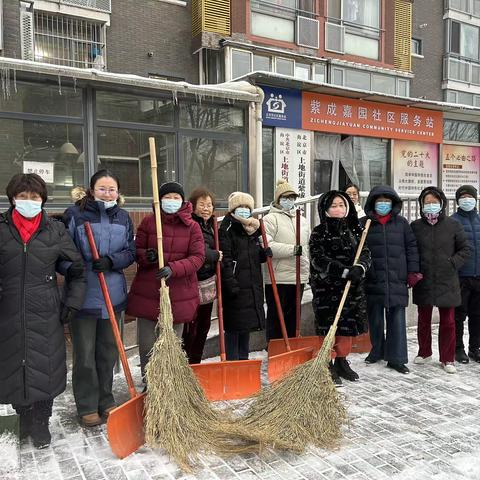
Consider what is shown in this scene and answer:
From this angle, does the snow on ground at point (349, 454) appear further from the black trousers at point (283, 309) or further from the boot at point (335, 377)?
the black trousers at point (283, 309)

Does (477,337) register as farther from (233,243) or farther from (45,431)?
(45,431)

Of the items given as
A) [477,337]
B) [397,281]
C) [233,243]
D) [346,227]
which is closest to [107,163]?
[233,243]

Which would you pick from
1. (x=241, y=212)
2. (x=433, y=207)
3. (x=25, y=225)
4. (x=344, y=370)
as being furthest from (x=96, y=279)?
(x=433, y=207)

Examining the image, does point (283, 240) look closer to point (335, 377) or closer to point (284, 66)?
point (335, 377)

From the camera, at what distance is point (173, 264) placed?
334 cm

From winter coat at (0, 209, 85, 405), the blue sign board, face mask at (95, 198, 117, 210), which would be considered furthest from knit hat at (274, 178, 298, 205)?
the blue sign board

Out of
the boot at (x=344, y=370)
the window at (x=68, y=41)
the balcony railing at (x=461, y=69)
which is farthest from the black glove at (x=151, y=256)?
the balcony railing at (x=461, y=69)

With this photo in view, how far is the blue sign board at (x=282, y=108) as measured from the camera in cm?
889

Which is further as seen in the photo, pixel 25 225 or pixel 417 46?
pixel 417 46

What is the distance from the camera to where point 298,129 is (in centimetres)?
955

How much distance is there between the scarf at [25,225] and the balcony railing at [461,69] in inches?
685

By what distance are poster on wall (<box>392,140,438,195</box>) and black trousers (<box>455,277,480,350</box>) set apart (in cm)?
675

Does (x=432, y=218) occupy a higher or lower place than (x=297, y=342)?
higher

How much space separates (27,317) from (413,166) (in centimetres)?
1050
